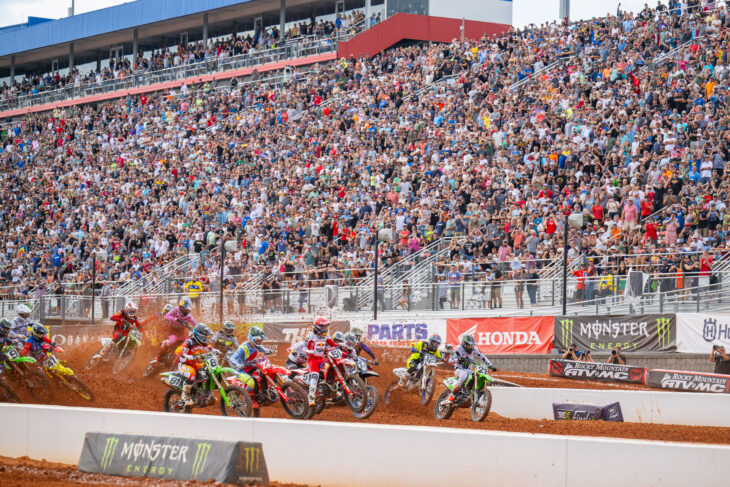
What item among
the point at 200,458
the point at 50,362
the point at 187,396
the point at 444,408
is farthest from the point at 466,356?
the point at 200,458

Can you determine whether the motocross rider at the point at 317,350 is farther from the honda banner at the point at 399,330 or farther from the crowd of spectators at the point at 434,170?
the honda banner at the point at 399,330

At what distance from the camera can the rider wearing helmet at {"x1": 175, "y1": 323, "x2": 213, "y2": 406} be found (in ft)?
50.1

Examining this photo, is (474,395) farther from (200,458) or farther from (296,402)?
(200,458)

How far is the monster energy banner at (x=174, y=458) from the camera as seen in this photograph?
10195mm

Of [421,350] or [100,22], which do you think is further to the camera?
[100,22]

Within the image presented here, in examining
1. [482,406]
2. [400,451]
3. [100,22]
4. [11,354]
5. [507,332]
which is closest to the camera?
[400,451]

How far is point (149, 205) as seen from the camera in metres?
42.1

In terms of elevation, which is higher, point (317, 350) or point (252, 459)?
point (317, 350)

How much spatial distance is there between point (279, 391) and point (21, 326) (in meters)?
5.62

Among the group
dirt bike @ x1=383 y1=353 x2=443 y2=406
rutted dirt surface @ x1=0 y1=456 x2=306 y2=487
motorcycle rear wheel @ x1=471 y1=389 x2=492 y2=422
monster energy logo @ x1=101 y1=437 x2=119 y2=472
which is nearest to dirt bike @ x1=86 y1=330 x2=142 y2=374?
dirt bike @ x1=383 y1=353 x2=443 y2=406

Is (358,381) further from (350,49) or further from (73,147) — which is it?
(73,147)

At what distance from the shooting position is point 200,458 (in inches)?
410

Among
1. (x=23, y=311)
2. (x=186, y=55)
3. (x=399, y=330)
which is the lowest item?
(x=399, y=330)

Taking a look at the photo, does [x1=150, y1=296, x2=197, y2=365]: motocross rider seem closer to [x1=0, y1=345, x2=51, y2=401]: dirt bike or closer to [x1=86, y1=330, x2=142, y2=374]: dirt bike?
[x1=86, y1=330, x2=142, y2=374]: dirt bike
